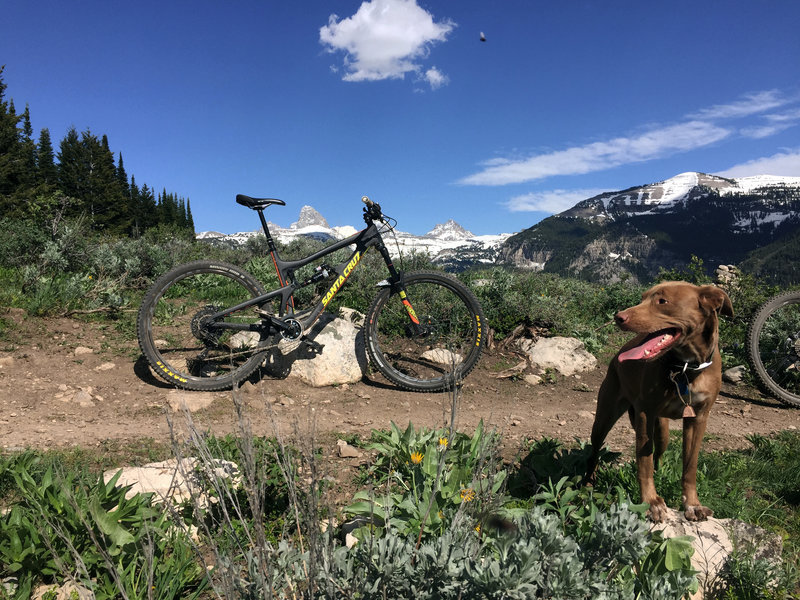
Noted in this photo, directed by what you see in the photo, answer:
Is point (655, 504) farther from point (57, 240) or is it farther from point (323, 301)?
point (57, 240)


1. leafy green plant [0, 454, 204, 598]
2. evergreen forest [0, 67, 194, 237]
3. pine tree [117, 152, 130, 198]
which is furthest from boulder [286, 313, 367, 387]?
pine tree [117, 152, 130, 198]

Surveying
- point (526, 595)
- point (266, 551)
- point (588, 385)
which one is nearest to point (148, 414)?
point (266, 551)

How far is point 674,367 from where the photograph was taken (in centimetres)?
254

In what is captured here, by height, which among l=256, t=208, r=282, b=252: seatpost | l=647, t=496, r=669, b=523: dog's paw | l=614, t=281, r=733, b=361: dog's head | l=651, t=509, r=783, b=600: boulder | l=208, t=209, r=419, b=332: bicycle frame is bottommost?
l=651, t=509, r=783, b=600: boulder

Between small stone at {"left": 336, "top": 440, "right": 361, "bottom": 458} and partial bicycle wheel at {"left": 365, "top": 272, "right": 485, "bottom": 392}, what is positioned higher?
partial bicycle wheel at {"left": 365, "top": 272, "right": 485, "bottom": 392}

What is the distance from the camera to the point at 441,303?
697 cm

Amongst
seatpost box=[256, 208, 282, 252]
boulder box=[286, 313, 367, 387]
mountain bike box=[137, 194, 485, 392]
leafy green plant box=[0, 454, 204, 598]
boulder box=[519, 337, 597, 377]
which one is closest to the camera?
leafy green plant box=[0, 454, 204, 598]

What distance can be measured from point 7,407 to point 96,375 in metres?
0.98

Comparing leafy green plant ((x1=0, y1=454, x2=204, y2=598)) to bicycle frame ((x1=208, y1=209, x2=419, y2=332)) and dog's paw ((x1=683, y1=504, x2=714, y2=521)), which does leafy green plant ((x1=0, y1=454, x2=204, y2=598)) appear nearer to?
dog's paw ((x1=683, y1=504, x2=714, y2=521))

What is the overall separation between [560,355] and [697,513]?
4.60 m

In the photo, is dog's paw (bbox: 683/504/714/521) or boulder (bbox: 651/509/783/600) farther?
dog's paw (bbox: 683/504/714/521)

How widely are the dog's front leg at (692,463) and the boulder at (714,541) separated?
0.05 meters

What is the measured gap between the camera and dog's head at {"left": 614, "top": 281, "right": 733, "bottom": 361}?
95.3 inches

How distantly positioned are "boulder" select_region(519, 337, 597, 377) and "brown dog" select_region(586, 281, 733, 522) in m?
4.31
